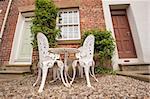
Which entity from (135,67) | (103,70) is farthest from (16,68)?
(135,67)

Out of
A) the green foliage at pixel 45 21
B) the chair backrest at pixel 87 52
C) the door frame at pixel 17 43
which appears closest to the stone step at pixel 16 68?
the door frame at pixel 17 43

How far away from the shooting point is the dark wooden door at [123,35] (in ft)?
22.0

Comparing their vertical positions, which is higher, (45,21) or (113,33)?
(45,21)

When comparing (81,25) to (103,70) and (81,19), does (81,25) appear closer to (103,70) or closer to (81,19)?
(81,19)

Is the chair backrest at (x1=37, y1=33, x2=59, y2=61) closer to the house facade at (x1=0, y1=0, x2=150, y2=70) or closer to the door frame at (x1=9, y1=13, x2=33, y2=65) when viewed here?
the house facade at (x1=0, y1=0, x2=150, y2=70)

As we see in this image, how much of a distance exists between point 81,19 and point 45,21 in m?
1.47

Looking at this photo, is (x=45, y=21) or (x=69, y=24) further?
(x=69, y=24)

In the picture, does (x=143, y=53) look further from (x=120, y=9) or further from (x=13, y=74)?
(x=13, y=74)

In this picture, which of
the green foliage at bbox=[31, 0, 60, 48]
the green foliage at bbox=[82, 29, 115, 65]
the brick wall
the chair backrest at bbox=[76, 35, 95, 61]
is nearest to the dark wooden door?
the brick wall

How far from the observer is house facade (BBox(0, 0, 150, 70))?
21.2 feet

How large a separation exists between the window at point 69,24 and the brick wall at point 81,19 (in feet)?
0.81

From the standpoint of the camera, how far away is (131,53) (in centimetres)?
671

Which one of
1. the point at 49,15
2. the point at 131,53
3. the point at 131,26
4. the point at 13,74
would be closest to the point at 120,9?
the point at 131,26

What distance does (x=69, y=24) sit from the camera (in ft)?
22.7
